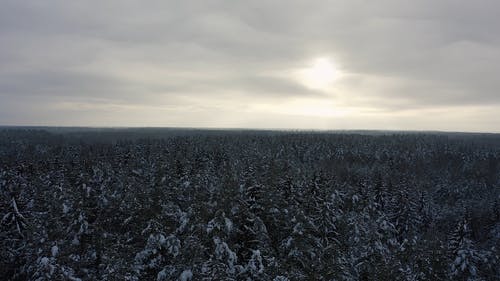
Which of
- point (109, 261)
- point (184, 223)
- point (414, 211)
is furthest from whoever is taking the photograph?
point (414, 211)

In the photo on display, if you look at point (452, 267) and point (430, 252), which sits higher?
point (430, 252)

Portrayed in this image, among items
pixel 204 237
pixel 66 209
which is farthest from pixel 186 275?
pixel 66 209

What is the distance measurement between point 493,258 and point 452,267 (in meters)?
5.68

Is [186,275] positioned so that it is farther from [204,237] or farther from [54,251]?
[54,251]

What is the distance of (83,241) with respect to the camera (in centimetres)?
2180

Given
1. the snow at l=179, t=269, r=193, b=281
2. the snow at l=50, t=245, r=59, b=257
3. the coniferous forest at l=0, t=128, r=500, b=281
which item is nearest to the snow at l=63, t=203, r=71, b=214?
the coniferous forest at l=0, t=128, r=500, b=281

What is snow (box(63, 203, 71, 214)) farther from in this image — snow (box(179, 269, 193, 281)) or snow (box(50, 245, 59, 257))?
snow (box(179, 269, 193, 281))

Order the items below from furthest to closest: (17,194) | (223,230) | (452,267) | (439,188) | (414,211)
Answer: (439,188), (414,211), (17,194), (452,267), (223,230)

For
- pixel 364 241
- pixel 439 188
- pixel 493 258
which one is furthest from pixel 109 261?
pixel 439 188

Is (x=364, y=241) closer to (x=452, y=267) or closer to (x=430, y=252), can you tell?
(x=430, y=252)

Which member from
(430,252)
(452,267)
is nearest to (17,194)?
(430,252)

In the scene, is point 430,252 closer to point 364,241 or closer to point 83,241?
point 364,241

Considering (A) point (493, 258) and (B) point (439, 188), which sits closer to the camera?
(A) point (493, 258)

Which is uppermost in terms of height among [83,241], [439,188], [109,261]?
[109,261]
